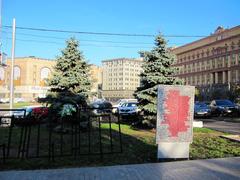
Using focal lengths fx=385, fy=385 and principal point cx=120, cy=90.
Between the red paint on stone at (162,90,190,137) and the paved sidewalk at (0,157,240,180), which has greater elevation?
the red paint on stone at (162,90,190,137)

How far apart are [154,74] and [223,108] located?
649 inches

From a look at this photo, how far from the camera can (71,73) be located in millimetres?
23344

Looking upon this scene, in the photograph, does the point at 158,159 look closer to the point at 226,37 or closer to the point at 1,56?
the point at 1,56

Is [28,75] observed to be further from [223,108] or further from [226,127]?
[226,127]

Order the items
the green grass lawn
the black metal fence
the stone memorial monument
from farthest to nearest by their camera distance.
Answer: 1. the black metal fence
2. the stone memorial monument
3. the green grass lawn

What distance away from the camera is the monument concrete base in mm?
9727

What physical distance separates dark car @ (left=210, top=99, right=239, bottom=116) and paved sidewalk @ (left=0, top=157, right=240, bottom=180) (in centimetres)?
2591

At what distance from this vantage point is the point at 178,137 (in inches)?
386

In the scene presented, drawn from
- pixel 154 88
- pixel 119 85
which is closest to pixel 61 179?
pixel 154 88

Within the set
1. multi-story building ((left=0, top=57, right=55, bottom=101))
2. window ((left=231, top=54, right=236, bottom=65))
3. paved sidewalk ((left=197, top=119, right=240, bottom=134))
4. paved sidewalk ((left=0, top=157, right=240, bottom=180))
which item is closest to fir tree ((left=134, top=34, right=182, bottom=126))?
paved sidewalk ((left=197, top=119, right=240, bottom=134))

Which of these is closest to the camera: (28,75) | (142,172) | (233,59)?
(142,172)

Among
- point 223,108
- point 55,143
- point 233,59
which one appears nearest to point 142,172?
point 55,143

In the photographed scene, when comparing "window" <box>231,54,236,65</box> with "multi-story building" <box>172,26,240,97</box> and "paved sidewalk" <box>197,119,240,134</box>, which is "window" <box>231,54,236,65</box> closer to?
"multi-story building" <box>172,26,240,97</box>

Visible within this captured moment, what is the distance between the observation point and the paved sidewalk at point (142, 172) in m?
7.59
